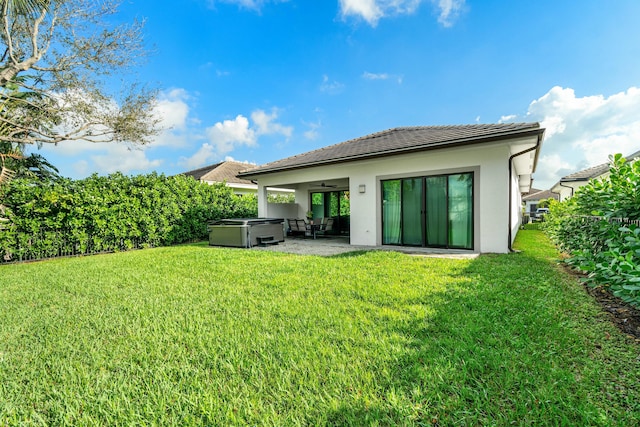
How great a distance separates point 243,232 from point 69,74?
A: 381 inches

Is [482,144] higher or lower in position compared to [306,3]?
lower

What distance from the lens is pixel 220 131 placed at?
20281 mm

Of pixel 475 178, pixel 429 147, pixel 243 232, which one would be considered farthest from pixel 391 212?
pixel 243 232

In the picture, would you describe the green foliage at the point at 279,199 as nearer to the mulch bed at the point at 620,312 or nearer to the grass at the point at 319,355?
the grass at the point at 319,355

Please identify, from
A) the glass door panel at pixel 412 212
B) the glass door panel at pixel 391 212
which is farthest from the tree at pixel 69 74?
the glass door panel at pixel 412 212

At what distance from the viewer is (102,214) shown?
1012 centimetres

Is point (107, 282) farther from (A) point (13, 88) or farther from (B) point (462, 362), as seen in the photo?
(A) point (13, 88)

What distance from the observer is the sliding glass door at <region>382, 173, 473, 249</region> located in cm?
896

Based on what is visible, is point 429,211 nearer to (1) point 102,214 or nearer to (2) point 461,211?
(2) point 461,211

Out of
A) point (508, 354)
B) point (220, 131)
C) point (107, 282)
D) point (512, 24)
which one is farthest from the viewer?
point (220, 131)

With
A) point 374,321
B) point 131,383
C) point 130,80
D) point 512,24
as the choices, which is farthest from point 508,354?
point 130,80

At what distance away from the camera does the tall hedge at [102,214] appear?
8617 millimetres

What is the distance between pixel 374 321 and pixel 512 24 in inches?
472

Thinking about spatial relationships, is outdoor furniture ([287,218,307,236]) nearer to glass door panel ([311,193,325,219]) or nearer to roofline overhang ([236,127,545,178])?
glass door panel ([311,193,325,219])
